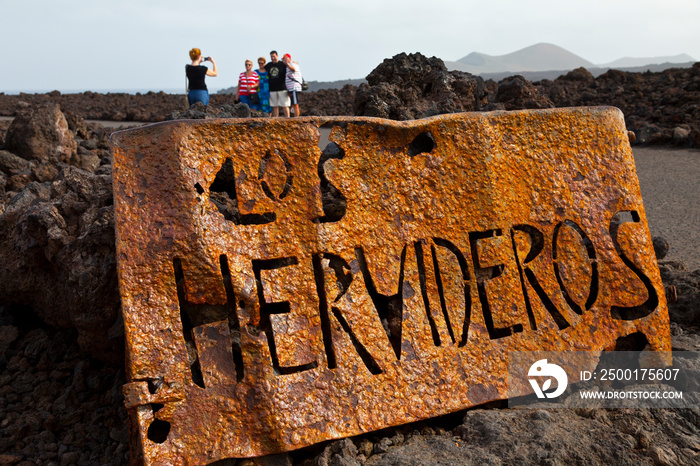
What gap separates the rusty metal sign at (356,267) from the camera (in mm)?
1750

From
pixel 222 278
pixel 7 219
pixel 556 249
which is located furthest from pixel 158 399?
pixel 7 219

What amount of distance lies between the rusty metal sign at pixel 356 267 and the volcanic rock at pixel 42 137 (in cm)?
446

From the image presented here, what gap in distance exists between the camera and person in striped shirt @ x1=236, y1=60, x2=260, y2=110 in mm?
7695

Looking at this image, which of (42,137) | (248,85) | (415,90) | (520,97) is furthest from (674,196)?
(42,137)

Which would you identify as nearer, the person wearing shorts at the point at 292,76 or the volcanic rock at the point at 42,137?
the volcanic rock at the point at 42,137

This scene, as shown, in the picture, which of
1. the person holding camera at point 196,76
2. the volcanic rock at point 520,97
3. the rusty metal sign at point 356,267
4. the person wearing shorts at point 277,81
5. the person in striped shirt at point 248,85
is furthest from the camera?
the person in striped shirt at point 248,85

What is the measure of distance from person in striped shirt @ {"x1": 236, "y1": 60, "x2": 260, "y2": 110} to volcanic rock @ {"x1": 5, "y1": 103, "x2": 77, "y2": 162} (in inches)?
104

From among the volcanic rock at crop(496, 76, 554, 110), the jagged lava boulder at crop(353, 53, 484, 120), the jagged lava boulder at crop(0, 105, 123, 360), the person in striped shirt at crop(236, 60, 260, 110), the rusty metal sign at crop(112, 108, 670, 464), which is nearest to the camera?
the rusty metal sign at crop(112, 108, 670, 464)

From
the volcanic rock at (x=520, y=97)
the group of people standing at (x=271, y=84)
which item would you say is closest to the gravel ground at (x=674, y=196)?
the volcanic rock at (x=520, y=97)

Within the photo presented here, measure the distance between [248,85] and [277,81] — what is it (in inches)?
24.6

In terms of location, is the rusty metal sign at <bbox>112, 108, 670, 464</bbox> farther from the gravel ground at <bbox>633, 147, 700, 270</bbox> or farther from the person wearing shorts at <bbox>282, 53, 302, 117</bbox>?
the person wearing shorts at <bbox>282, 53, 302, 117</bbox>

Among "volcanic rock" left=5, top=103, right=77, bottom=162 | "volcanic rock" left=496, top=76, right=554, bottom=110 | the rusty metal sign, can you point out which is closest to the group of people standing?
"volcanic rock" left=5, top=103, right=77, bottom=162

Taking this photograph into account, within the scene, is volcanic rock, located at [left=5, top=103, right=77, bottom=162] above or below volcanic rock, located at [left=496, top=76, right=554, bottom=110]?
below

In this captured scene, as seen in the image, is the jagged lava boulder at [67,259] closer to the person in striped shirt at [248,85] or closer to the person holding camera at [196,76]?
the person holding camera at [196,76]
